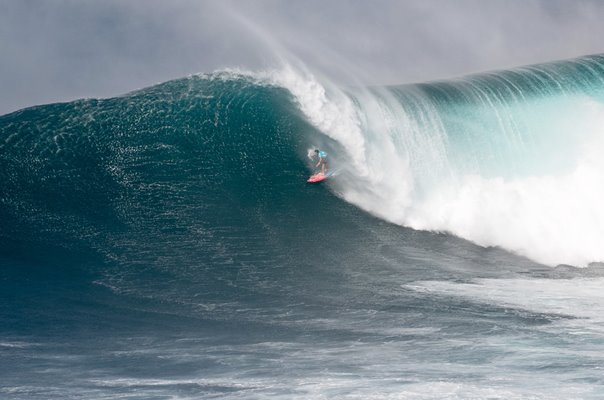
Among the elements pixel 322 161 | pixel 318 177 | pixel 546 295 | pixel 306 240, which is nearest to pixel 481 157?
pixel 322 161

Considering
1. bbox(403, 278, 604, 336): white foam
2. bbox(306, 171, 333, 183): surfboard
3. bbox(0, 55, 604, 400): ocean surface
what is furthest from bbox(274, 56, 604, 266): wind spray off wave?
bbox(403, 278, 604, 336): white foam

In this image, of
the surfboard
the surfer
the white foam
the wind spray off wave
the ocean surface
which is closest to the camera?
the ocean surface

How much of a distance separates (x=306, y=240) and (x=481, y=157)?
234 inches

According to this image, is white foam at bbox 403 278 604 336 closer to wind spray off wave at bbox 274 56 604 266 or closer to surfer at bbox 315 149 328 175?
wind spray off wave at bbox 274 56 604 266

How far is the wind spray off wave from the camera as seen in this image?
13938mm

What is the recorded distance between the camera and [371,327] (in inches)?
336

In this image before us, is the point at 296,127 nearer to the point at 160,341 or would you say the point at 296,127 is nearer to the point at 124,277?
the point at 124,277

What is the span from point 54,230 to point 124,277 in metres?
2.45

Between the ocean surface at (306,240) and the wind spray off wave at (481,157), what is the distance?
56mm

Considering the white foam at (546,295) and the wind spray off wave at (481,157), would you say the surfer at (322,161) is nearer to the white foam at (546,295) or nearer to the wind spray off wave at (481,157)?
the wind spray off wave at (481,157)

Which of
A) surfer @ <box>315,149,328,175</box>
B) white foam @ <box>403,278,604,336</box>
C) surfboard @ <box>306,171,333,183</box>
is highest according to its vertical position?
surfer @ <box>315,149,328,175</box>

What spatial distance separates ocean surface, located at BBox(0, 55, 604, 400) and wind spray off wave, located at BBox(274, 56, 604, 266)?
0.06 m

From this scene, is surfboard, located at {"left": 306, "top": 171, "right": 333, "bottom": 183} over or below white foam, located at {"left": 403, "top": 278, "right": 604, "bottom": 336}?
over

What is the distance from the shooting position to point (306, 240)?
41.2 feet
